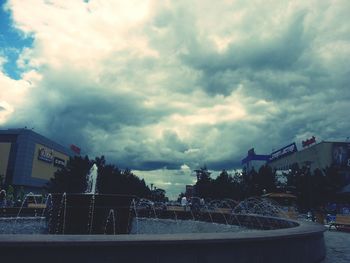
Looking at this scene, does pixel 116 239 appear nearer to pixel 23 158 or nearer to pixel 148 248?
pixel 148 248

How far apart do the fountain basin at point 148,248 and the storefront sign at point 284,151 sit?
98181mm

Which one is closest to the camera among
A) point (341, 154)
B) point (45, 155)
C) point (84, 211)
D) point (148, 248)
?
point (148, 248)

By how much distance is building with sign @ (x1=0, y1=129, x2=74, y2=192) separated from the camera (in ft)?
270

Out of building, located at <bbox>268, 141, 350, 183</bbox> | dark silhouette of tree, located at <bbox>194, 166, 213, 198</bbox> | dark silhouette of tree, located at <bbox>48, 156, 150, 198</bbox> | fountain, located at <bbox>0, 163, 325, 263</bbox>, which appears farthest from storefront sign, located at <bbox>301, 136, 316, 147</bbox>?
fountain, located at <bbox>0, 163, 325, 263</bbox>

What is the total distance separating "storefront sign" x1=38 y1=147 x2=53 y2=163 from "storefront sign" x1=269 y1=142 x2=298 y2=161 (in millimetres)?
66226

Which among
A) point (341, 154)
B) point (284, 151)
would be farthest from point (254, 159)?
point (341, 154)

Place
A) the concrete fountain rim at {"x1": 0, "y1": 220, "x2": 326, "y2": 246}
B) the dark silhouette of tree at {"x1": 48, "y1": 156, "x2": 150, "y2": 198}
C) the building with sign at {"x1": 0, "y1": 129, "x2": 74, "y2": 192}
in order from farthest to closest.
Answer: the building with sign at {"x1": 0, "y1": 129, "x2": 74, "y2": 192} < the dark silhouette of tree at {"x1": 48, "y1": 156, "x2": 150, "y2": 198} < the concrete fountain rim at {"x1": 0, "y1": 220, "x2": 326, "y2": 246}

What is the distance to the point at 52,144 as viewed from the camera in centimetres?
9856

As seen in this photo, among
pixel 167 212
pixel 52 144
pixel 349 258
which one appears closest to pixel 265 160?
pixel 52 144

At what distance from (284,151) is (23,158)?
71237mm

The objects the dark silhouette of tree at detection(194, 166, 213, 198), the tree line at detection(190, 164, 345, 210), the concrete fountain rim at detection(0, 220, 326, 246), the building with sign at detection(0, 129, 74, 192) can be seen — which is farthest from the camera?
the building with sign at detection(0, 129, 74, 192)

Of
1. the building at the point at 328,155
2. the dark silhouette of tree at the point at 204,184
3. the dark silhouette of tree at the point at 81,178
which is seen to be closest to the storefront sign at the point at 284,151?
the building at the point at 328,155

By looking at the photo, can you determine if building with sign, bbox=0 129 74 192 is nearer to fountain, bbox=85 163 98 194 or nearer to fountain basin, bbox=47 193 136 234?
fountain, bbox=85 163 98 194

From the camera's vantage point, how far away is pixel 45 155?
303 feet
